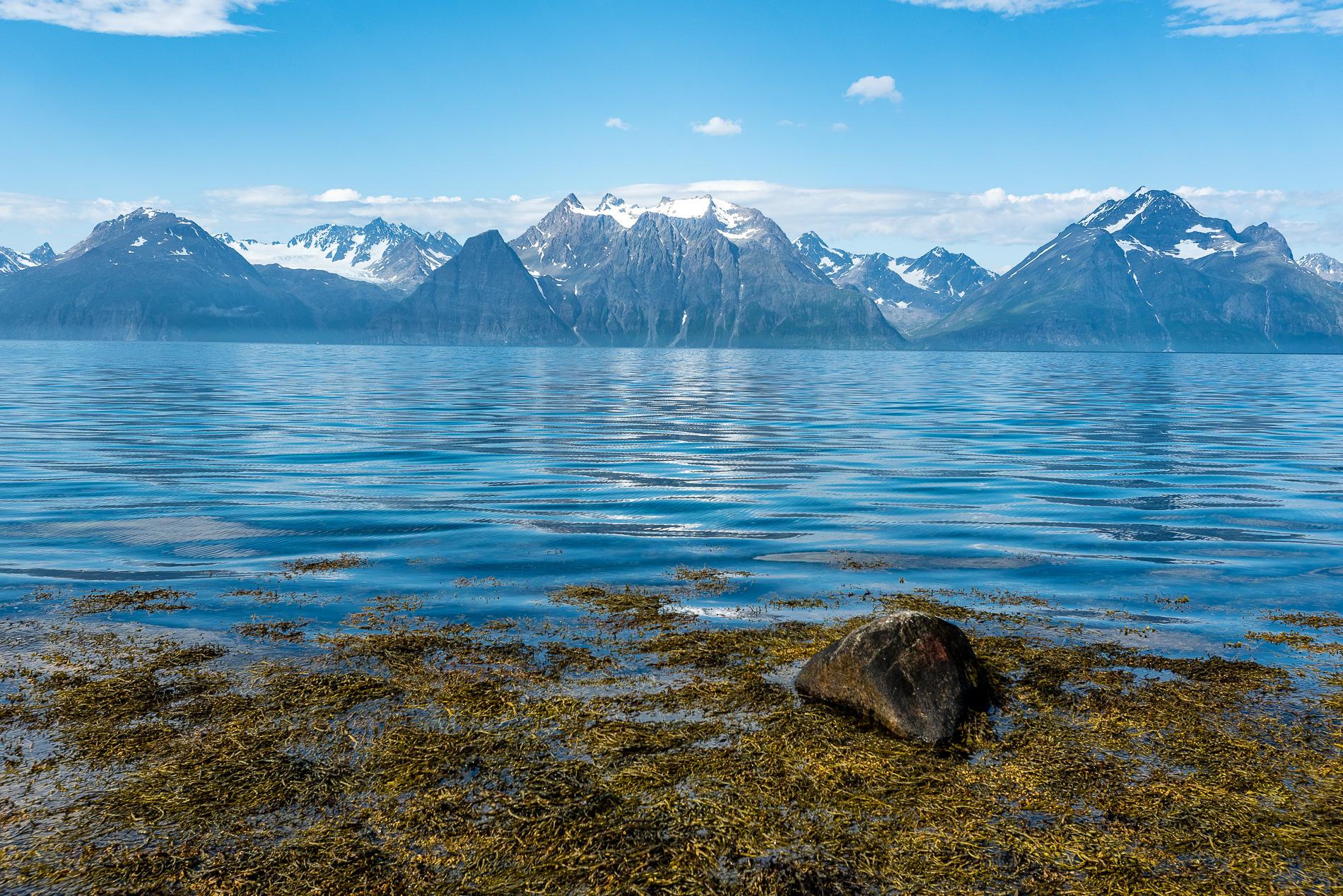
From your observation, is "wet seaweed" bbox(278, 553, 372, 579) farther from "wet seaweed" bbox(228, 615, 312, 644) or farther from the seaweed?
"wet seaweed" bbox(228, 615, 312, 644)

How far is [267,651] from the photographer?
10.8 metres

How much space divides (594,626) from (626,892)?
6.03 m

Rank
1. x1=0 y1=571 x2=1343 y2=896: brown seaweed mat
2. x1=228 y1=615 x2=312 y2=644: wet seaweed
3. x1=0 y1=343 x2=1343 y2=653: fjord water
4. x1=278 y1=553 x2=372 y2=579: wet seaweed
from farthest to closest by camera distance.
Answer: x1=278 y1=553 x2=372 y2=579: wet seaweed
x1=0 y1=343 x2=1343 y2=653: fjord water
x1=228 y1=615 x2=312 y2=644: wet seaweed
x1=0 y1=571 x2=1343 y2=896: brown seaweed mat

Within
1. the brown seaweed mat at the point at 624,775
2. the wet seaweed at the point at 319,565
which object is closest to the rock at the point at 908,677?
the brown seaweed mat at the point at 624,775

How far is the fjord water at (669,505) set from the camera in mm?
14656

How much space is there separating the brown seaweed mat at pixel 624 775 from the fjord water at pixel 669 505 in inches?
94.7

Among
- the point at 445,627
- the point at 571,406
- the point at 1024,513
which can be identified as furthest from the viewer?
the point at 571,406

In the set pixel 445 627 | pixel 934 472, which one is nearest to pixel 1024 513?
pixel 934 472

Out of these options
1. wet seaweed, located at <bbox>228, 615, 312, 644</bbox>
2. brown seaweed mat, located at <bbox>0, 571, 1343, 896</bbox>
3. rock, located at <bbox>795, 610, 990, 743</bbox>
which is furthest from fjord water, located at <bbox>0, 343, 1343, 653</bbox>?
rock, located at <bbox>795, 610, 990, 743</bbox>

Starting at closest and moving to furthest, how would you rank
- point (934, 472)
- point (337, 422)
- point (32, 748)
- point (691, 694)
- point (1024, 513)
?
Result: 1. point (32, 748)
2. point (691, 694)
3. point (1024, 513)
4. point (934, 472)
5. point (337, 422)

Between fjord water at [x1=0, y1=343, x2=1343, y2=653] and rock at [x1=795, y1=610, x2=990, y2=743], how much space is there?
412 cm

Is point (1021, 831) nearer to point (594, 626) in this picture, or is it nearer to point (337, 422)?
point (594, 626)

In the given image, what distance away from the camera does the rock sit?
8766 millimetres

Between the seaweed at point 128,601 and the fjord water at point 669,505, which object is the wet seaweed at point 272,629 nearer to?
the fjord water at point 669,505
